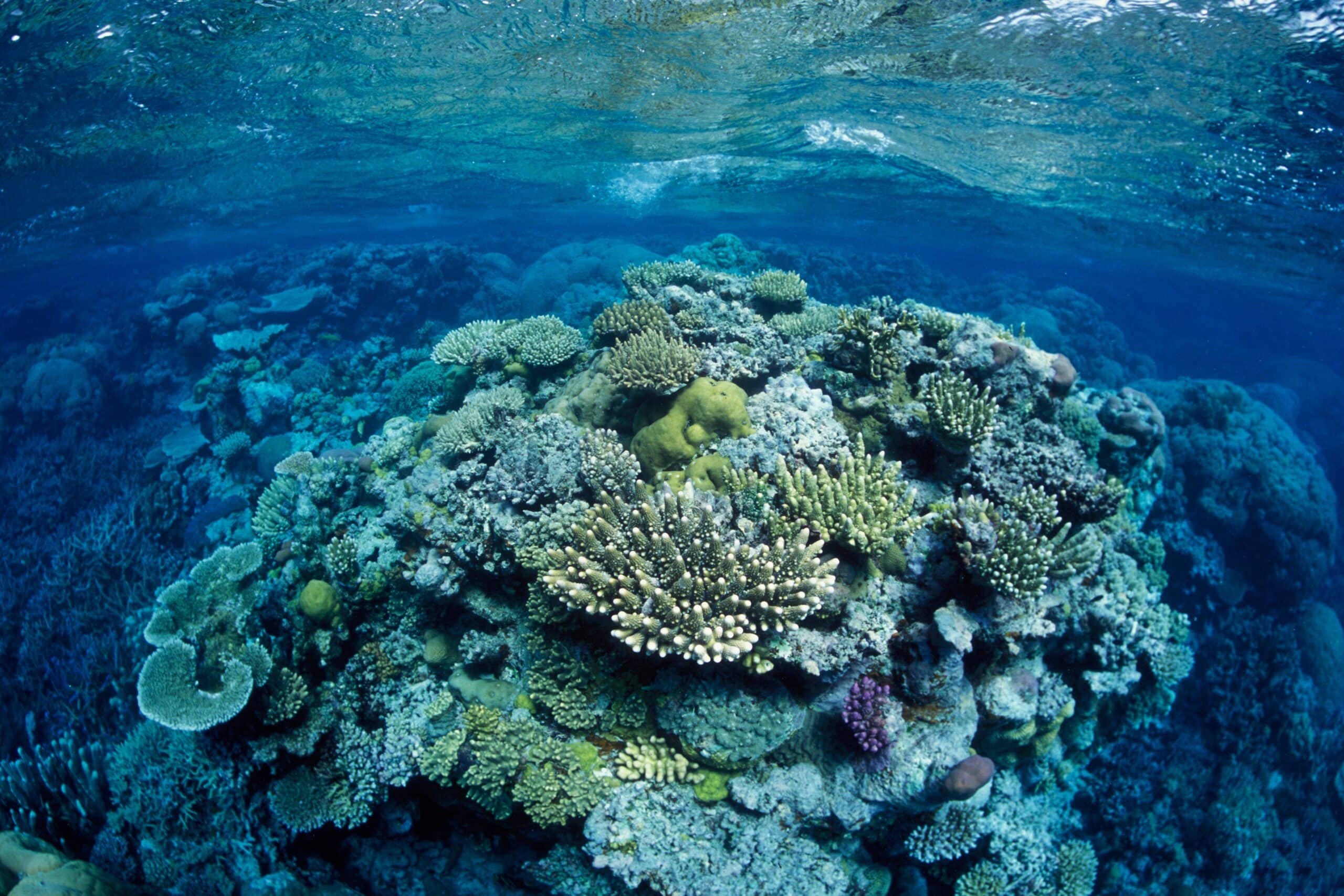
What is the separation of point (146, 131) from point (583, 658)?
2708 cm

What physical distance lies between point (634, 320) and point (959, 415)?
4006mm

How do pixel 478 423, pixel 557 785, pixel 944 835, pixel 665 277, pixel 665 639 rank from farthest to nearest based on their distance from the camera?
pixel 665 277 < pixel 478 423 < pixel 944 835 < pixel 557 785 < pixel 665 639

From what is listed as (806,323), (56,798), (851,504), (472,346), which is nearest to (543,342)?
(472,346)

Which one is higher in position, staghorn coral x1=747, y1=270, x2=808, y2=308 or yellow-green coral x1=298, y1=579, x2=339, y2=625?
staghorn coral x1=747, y1=270, x2=808, y2=308

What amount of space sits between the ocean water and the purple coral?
0.50 feet

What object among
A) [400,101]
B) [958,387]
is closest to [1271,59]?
[958,387]

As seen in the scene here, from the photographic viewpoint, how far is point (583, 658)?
5.31 m

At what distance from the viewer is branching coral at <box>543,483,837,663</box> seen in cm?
440

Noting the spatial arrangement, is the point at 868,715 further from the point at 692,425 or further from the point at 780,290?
the point at 780,290

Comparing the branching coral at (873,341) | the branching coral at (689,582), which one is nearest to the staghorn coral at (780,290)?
the branching coral at (873,341)

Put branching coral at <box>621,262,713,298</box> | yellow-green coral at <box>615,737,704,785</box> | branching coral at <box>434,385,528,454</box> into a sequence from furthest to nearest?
branching coral at <box>621,262,713,298</box> < branching coral at <box>434,385,528,454</box> < yellow-green coral at <box>615,737,704,785</box>

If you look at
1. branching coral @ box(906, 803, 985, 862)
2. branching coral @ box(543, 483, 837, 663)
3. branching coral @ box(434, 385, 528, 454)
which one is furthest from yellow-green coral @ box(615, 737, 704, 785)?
branching coral @ box(434, 385, 528, 454)

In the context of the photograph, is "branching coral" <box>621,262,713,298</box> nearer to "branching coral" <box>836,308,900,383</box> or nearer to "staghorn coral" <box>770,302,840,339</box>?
"staghorn coral" <box>770,302,840,339</box>

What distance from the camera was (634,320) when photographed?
293 inches
